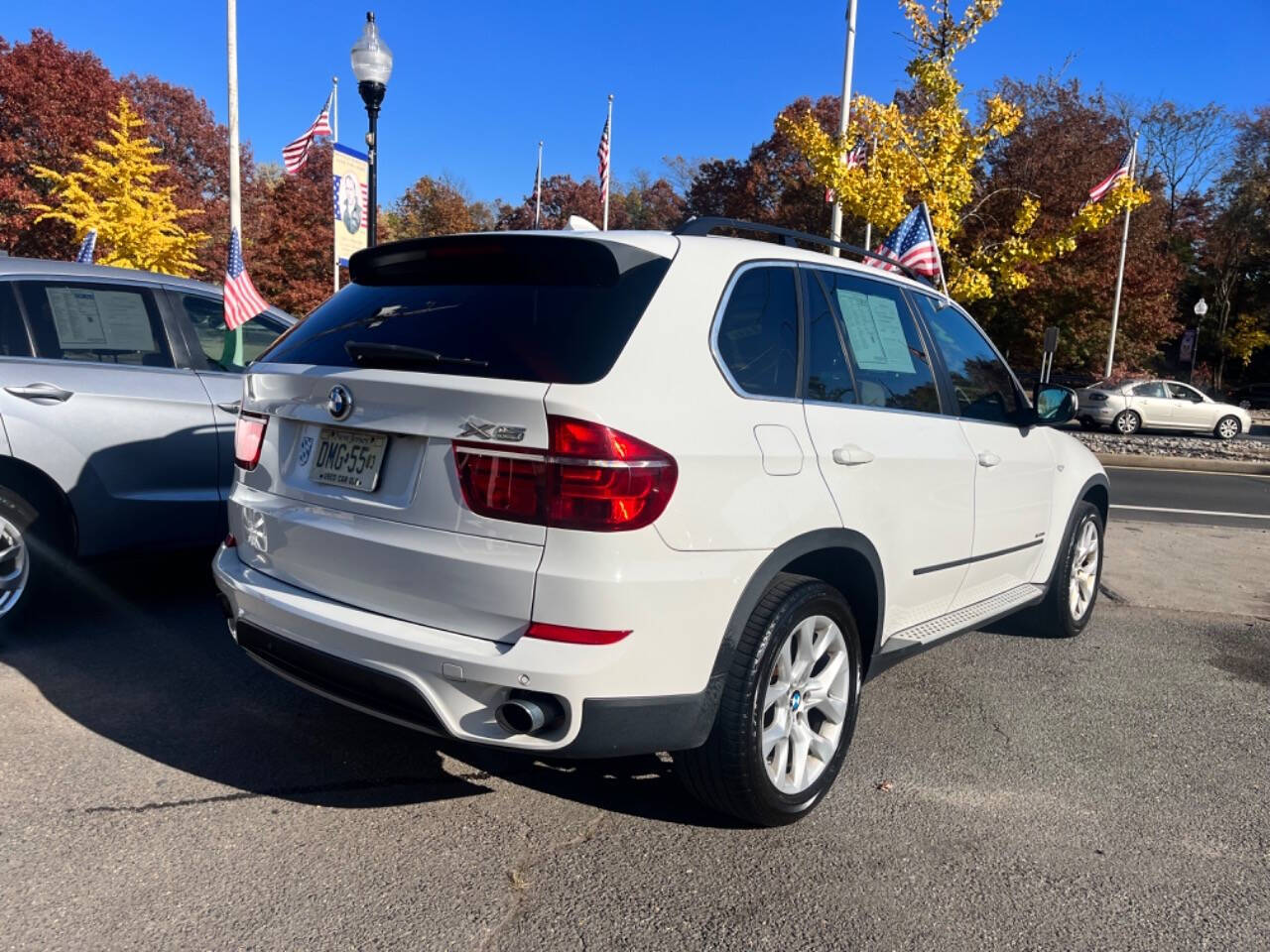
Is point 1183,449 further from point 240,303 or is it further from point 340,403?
point 340,403

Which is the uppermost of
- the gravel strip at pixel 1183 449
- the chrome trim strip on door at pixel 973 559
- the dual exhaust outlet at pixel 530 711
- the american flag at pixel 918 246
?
the american flag at pixel 918 246

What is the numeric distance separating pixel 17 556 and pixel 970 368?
439cm

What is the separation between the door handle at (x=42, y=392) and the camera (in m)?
4.25

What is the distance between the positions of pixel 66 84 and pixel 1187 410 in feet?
112

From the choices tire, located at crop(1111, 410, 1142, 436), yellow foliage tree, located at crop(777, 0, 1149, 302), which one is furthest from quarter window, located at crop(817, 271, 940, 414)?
tire, located at crop(1111, 410, 1142, 436)

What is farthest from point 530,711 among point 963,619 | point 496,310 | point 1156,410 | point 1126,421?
point 1156,410

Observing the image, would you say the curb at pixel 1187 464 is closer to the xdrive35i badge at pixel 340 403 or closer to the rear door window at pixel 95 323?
the rear door window at pixel 95 323

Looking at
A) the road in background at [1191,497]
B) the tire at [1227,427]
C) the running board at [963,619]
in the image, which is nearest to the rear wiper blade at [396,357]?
the running board at [963,619]

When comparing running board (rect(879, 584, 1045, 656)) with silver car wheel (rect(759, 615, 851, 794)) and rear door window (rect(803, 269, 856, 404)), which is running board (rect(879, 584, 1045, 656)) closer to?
silver car wheel (rect(759, 615, 851, 794))

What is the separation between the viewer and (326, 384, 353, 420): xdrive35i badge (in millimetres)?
2731

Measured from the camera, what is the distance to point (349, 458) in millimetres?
2768

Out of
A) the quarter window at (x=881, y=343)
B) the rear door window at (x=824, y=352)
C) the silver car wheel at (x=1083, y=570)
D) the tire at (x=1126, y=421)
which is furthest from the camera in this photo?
the tire at (x=1126, y=421)

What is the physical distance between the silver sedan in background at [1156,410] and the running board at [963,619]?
74.3 ft

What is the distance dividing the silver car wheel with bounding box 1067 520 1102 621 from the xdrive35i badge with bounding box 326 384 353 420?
3.85 m
